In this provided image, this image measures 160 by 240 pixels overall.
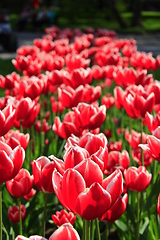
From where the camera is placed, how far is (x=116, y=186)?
120cm

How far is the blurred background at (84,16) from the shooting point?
25156 millimetres

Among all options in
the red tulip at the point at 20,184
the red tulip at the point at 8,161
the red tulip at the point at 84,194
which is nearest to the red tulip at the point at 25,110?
the red tulip at the point at 20,184

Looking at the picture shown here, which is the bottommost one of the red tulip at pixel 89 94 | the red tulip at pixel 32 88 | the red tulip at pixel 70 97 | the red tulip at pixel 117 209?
the red tulip at pixel 89 94

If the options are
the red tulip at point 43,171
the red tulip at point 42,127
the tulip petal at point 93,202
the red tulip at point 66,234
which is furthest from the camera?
the red tulip at point 42,127

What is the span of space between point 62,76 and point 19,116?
3.34 feet

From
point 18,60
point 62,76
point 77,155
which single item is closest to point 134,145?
point 62,76

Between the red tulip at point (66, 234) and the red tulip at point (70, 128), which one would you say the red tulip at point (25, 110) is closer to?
the red tulip at point (70, 128)

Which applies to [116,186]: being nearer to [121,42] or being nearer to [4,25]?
[121,42]

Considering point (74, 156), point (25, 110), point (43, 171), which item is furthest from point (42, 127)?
point (74, 156)

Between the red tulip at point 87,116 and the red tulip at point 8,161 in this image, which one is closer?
the red tulip at point 8,161

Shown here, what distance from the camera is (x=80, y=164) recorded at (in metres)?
1.19

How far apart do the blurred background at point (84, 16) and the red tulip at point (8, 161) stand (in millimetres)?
21683

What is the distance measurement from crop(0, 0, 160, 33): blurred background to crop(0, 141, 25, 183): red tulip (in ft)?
71.1

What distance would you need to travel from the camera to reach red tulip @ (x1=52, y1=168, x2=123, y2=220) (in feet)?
3.73
